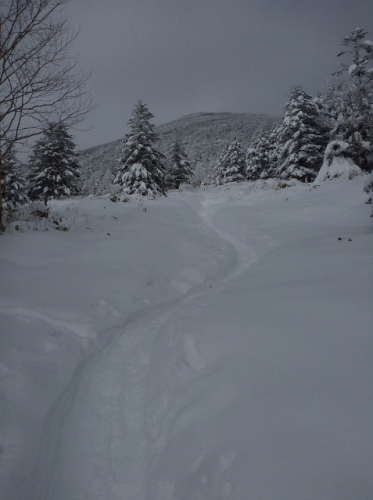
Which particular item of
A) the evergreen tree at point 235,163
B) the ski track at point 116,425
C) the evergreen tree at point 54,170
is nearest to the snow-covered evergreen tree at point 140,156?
the evergreen tree at point 54,170

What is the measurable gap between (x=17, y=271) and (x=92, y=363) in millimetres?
2200

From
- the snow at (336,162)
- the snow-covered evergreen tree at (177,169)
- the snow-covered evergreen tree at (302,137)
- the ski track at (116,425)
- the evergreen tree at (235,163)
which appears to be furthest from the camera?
the evergreen tree at (235,163)

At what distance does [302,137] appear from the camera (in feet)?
69.5

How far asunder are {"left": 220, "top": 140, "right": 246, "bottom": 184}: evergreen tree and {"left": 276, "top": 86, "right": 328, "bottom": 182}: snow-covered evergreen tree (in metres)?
14.9

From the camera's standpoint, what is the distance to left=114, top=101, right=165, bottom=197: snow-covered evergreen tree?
71.4 ft

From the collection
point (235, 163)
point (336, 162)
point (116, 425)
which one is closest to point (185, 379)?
point (116, 425)

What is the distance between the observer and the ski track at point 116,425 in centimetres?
180

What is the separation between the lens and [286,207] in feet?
33.3

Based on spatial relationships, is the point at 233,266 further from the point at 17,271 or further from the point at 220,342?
the point at 17,271

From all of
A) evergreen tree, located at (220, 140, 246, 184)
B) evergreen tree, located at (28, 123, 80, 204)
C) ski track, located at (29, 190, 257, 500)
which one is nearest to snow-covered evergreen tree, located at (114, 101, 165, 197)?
evergreen tree, located at (28, 123, 80, 204)

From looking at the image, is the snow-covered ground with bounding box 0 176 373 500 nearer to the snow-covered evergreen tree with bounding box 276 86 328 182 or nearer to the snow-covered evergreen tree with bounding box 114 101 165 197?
the snow-covered evergreen tree with bounding box 114 101 165 197

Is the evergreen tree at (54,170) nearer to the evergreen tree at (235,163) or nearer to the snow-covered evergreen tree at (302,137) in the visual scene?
the snow-covered evergreen tree at (302,137)

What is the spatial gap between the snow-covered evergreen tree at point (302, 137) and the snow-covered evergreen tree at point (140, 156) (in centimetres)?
1137

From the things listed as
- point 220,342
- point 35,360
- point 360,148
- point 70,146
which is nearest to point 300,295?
point 220,342
